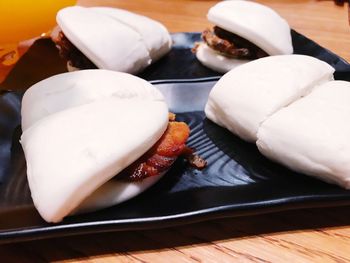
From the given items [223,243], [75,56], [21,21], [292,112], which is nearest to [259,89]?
[292,112]

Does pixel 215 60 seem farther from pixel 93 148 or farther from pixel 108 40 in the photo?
pixel 93 148

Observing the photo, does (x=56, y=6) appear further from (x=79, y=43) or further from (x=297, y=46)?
(x=297, y=46)

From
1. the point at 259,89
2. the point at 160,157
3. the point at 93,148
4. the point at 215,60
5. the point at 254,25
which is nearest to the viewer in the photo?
the point at 93,148

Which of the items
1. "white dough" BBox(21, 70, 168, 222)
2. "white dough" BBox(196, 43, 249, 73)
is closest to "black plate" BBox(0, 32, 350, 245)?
"white dough" BBox(21, 70, 168, 222)

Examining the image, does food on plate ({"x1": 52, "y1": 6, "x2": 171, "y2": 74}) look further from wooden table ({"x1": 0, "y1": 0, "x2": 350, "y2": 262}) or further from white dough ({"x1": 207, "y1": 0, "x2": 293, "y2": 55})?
wooden table ({"x1": 0, "y1": 0, "x2": 350, "y2": 262})

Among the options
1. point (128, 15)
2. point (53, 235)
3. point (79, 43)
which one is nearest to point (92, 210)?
point (53, 235)
